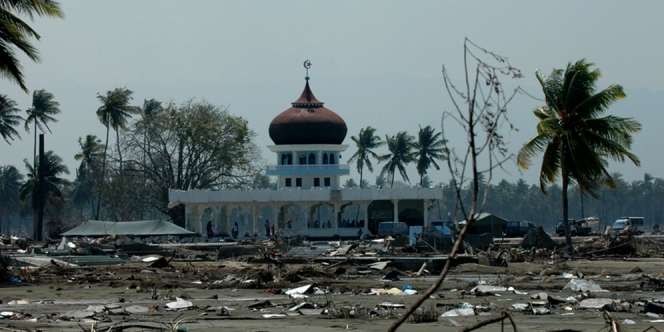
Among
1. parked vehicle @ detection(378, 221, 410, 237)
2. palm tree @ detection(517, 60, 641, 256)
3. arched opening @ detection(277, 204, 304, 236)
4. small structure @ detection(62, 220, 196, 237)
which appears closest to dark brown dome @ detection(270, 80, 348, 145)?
arched opening @ detection(277, 204, 304, 236)

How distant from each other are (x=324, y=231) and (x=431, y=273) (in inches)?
1904

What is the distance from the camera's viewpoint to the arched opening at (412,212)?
87000mm

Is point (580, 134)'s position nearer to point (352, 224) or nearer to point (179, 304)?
point (179, 304)

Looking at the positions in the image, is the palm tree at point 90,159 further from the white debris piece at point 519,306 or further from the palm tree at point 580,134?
the white debris piece at point 519,306

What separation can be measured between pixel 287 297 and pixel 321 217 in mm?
68133

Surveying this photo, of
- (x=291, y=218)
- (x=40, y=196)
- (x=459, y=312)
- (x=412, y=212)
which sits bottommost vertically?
(x=459, y=312)

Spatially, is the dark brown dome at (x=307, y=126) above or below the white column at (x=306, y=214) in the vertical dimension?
above

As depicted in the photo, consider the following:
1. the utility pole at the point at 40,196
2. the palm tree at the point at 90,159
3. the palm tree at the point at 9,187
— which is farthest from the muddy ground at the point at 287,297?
the palm tree at the point at 9,187

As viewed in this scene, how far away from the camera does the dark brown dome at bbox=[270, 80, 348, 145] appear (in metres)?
92.3

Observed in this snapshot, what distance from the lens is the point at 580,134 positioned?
160ft

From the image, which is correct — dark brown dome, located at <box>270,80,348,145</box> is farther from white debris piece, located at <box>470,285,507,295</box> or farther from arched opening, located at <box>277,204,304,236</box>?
white debris piece, located at <box>470,285,507,295</box>

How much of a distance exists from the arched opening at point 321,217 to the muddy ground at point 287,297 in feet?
148

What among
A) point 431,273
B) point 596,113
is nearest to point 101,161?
point 596,113

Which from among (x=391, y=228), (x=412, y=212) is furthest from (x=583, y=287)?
(x=412, y=212)
